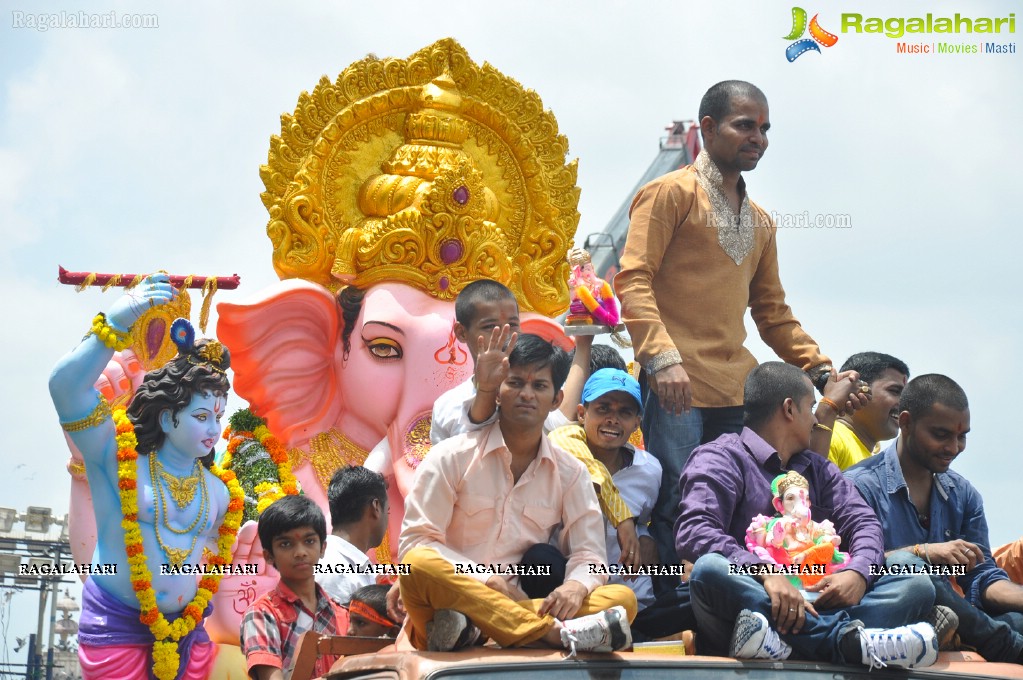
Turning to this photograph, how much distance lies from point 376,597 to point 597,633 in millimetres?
1113

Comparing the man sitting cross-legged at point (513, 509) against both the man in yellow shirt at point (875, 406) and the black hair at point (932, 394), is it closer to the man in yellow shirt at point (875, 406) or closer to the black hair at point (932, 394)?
the black hair at point (932, 394)

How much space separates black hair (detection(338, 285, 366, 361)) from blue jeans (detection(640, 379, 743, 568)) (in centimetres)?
268

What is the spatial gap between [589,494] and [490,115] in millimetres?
4248

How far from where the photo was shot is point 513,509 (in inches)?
165

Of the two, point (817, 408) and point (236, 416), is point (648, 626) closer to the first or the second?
point (817, 408)

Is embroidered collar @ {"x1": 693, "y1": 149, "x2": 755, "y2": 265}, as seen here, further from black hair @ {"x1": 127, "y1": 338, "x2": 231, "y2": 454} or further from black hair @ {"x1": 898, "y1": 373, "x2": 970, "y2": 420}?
black hair @ {"x1": 127, "y1": 338, "x2": 231, "y2": 454}

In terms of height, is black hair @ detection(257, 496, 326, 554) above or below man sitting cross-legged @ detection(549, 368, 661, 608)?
below

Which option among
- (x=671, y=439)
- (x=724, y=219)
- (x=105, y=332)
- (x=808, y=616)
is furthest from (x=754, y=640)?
(x=105, y=332)

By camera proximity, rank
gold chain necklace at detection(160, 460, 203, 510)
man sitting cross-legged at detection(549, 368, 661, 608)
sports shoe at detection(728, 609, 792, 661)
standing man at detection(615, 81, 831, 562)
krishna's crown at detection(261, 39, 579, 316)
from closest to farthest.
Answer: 1. sports shoe at detection(728, 609, 792, 661)
2. man sitting cross-legged at detection(549, 368, 661, 608)
3. standing man at detection(615, 81, 831, 562)
4. gold chain necklace at detection(160, 460, 203, 510)
5. krishna's crown at detection(261, 39, 579, 316)

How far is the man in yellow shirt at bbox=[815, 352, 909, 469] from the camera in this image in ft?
20.7

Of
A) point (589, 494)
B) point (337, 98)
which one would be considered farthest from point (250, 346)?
point (589, 494)

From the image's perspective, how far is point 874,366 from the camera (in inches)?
252

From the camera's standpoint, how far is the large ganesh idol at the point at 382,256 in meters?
7.58

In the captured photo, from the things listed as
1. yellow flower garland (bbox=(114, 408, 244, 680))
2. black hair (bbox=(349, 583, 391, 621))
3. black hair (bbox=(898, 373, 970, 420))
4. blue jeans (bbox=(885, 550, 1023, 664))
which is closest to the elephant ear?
yellow flower garland (bbox=(114, 408, 244, 680))
